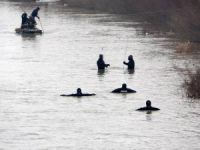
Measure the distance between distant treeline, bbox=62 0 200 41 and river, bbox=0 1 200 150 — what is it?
6.27 ft

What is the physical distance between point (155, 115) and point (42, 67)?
15279mm

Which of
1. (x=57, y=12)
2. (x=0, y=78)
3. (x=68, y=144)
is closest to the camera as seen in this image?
(x=68, y=144)

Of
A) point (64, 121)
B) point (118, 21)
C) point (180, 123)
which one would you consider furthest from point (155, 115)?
point (118, 21)

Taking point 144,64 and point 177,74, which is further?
point 144,64

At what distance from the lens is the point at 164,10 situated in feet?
257

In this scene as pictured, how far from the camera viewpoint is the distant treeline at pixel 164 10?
203 feet

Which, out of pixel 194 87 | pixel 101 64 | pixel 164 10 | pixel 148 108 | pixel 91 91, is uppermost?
pixel 164 10

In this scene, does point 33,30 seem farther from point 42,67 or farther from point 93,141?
point 93,141

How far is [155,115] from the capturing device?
3494cm

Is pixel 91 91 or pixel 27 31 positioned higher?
pixel 27 31

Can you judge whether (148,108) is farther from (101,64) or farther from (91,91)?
(101,64)

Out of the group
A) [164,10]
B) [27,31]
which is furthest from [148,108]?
[164,10]

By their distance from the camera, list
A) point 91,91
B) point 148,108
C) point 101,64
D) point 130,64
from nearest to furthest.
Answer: point 148,108
point 91,91
point 101,64
point 130,64

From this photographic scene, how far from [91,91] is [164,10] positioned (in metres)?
38.7
